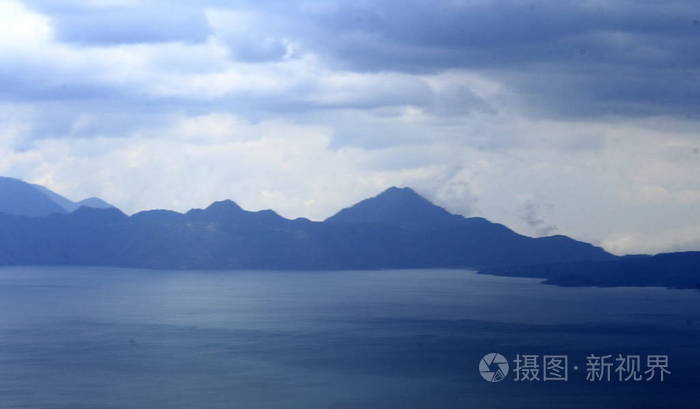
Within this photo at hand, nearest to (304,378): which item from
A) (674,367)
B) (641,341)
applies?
(674,367)

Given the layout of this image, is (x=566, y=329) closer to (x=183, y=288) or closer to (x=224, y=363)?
(x=224, y=363)

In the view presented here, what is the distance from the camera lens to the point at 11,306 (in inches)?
5492

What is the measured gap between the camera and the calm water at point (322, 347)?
2518 inches

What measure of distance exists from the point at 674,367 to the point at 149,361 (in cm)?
4732

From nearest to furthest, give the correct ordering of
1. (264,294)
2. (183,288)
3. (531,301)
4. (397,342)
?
(397,342) → (531,301) → (264,294) → (183,288)

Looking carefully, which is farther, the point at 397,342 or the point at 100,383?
the point at 397,342

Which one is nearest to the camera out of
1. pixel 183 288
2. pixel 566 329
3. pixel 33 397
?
pixel 33 397

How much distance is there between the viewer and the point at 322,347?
91.1m

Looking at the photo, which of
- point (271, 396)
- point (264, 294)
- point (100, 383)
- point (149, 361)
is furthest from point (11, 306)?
point (271, 396)

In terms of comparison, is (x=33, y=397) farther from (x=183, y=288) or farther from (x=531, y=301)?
(x=183, y=288)

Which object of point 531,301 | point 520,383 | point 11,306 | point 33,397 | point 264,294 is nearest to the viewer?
point 33,397

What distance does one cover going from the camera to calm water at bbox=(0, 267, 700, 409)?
64.0 meters

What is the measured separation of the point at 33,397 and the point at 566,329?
218 ft

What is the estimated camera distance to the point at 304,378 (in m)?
71.4
